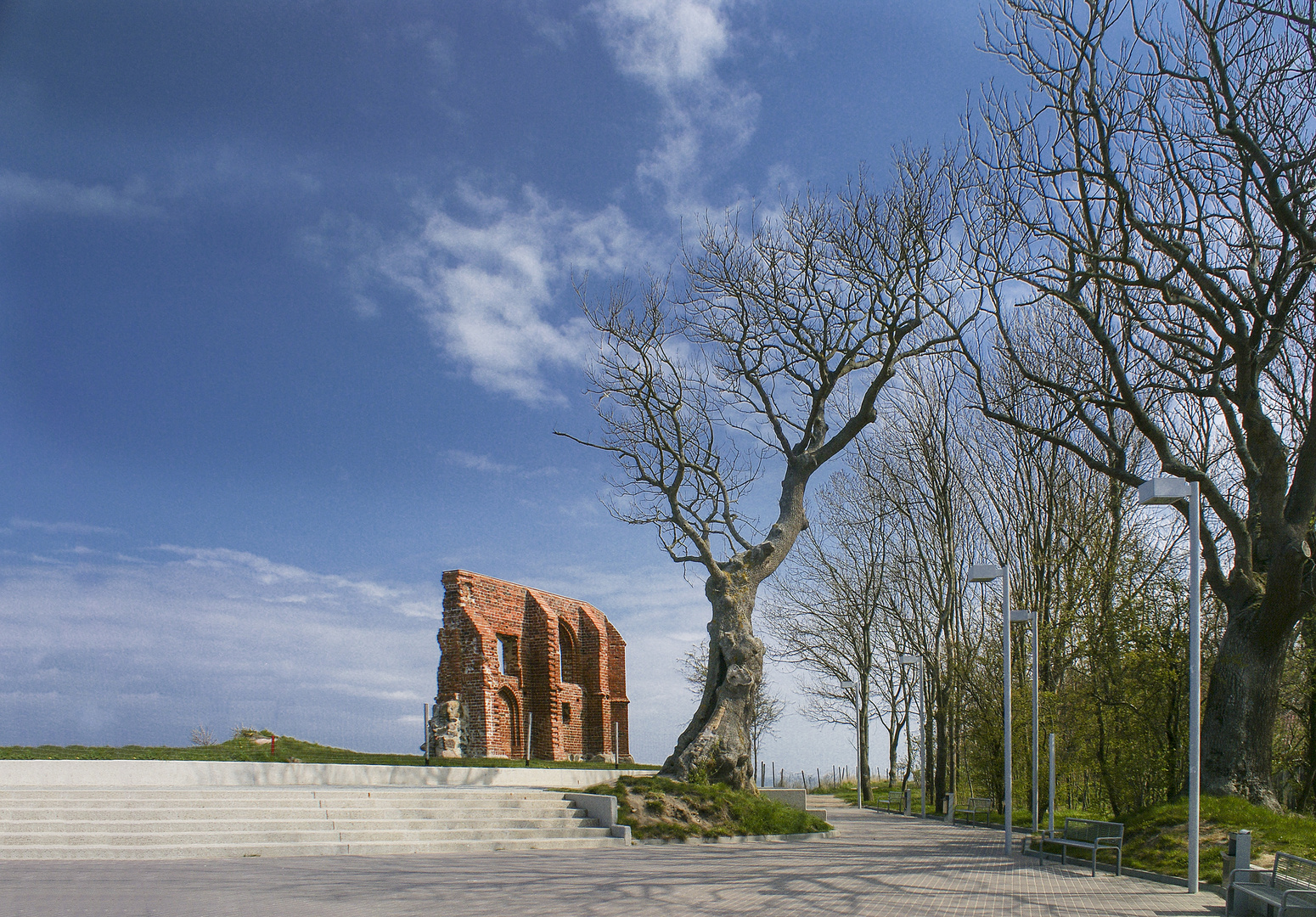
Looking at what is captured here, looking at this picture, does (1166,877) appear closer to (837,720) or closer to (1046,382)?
(1046,382)

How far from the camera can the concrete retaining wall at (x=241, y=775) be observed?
40.3 ft

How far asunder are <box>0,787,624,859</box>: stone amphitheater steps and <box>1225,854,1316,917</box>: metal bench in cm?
750

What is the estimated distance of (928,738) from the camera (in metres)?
26.7

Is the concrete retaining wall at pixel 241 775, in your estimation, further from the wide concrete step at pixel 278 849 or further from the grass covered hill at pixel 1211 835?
the grass covered hill at pixel 1211 835

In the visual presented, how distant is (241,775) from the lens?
13766 millimetres

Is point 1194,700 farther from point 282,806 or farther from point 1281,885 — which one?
point 282,806

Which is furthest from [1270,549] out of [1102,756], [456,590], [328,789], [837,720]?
[837,720]

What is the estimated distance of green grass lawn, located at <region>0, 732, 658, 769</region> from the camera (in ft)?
46.2

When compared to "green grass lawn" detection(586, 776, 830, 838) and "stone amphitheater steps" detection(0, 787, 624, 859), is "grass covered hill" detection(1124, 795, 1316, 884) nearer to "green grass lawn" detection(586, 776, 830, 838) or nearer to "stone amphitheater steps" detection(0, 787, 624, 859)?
"green grass lawn" detection(586, 776, 830, 838)

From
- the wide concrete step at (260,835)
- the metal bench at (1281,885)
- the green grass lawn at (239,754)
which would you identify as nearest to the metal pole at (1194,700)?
the metal bench at (1281,885)

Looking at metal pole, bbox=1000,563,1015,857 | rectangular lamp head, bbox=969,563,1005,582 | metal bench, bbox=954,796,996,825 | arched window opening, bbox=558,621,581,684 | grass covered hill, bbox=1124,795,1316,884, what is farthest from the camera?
arched window opening, bbox=558,621,581,684

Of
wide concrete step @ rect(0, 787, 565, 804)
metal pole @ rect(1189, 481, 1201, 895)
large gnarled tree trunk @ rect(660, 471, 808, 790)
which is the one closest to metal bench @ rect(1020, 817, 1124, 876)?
metal pole @ rect(1189, 481, 1201, 895)

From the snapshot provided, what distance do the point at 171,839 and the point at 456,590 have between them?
13991 mm

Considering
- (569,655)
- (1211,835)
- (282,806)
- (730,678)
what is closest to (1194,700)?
(1211,835)
